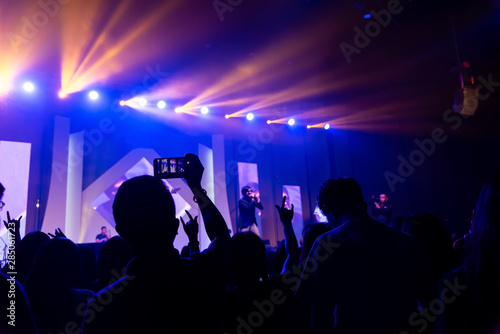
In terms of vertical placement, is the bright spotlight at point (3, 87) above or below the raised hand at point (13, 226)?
above

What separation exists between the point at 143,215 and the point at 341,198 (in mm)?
1176

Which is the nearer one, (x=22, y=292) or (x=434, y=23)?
(x=22, y=292)

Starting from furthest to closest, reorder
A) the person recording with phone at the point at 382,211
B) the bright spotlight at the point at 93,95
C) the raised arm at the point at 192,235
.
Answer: the bright spotlight at the point at 93,95 → the person recording with phone at the point at 382,211 → the raised arm at the point at 192,235

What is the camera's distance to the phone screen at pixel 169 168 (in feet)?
5.55

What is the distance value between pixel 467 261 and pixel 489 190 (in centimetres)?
25

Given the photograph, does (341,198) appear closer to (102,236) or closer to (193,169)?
(193,169)

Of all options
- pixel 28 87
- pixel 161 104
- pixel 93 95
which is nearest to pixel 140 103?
pixel 161 104

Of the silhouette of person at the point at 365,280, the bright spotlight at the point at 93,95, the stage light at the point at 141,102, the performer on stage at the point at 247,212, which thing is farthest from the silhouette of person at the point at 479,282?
the stage light at the point at 141,102

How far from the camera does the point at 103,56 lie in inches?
306

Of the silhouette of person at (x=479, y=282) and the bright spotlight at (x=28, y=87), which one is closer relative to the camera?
the silhouette of person at (x=479, y=282)

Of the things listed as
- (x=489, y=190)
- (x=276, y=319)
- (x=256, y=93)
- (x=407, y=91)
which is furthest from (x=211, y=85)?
(x=489, y=190)

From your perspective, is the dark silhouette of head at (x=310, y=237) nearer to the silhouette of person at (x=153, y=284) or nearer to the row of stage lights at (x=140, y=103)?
Result: the silhouette of person at (x=153, y=284)

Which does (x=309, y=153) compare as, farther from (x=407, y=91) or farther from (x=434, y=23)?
(x=434, y=23)

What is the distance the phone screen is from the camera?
5.55ft
